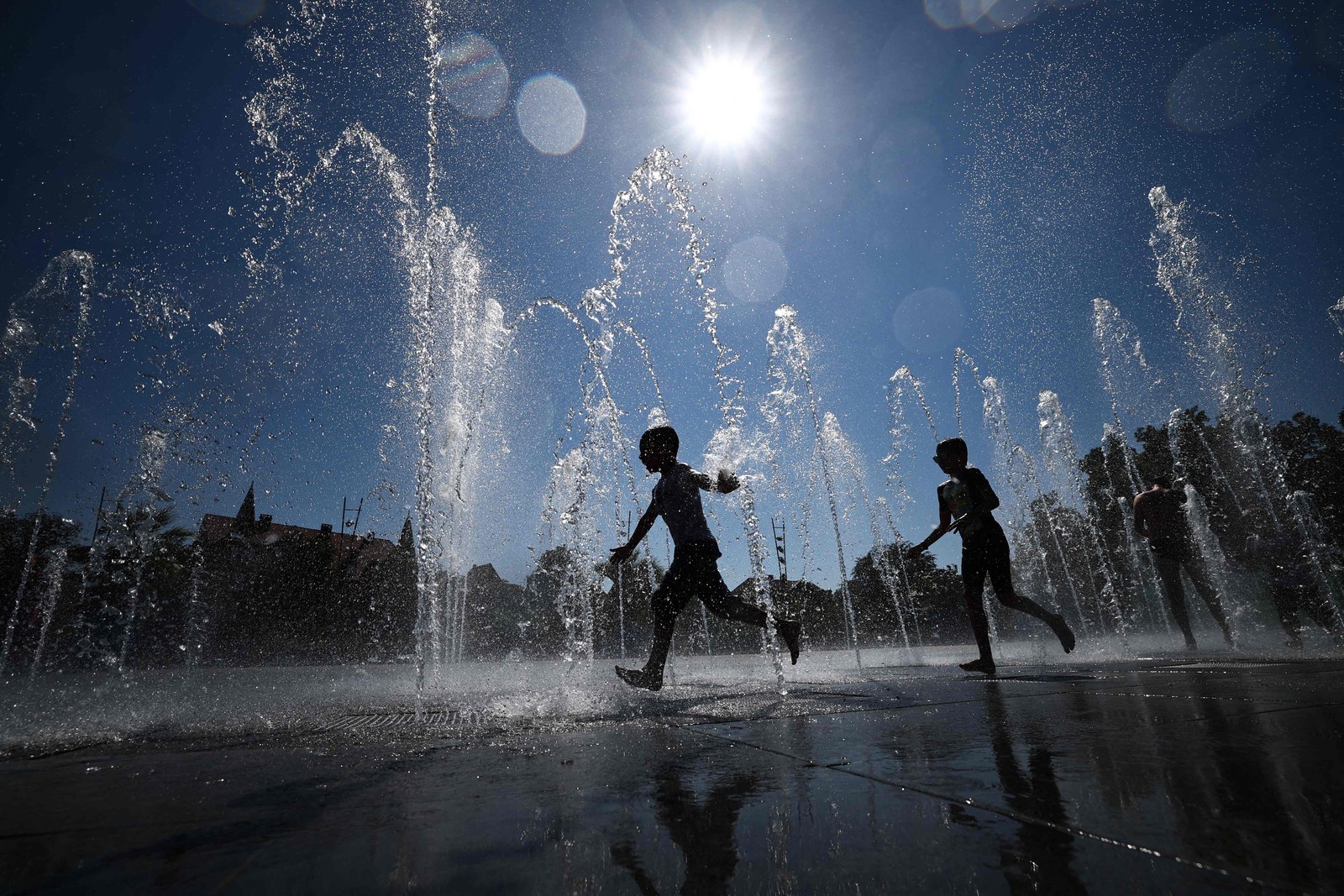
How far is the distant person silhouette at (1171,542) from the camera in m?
6.75

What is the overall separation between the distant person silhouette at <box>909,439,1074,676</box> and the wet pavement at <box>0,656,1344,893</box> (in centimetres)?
228

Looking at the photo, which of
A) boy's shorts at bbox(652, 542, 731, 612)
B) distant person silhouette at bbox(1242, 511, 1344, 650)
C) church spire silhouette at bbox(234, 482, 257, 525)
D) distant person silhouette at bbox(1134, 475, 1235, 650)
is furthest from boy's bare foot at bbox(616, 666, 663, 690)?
church spire silhouette at bbox(234, 482, 257, 525)

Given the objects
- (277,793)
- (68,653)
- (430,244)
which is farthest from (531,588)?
(277,793)

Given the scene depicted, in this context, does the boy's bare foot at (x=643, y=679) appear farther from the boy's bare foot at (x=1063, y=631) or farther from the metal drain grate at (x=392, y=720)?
the boy's bare foot at (x=1063, y=631)

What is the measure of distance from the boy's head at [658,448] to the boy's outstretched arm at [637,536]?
311 millimetres

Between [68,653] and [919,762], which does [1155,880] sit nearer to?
[919,762]

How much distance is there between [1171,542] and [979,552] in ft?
12.6

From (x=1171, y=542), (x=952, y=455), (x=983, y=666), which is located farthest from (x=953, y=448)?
(x=1171, y=542)

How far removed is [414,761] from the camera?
182 cm

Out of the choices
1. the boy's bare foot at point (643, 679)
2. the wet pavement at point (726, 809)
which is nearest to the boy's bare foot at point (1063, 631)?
the wet pavement at point (726, 809)

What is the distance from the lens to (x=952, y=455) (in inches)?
196

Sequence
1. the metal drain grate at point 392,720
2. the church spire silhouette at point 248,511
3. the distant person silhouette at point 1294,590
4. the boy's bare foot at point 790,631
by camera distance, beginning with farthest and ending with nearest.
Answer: the church spire silhouette at point 248,511
the distant person silhouette at point 1294,590
the boy's bare foot at point 790,631
the metal drain grate at point 392,720

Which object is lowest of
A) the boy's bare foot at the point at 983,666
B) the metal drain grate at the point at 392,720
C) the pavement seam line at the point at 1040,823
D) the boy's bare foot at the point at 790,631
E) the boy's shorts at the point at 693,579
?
the boy's bare foot at the point at 983,666

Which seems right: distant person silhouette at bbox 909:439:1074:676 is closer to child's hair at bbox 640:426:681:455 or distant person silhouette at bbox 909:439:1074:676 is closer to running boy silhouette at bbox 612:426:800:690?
running boy silhouette at bbox 612:426:800:690
